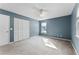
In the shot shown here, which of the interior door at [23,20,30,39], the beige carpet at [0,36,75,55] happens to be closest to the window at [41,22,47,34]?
the interior door at [23,20,30,39]

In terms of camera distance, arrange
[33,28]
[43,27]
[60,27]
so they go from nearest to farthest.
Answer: [60,27]
[33,28]
[43,27]

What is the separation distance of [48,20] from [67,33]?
265 centimetres

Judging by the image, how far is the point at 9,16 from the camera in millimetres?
4852

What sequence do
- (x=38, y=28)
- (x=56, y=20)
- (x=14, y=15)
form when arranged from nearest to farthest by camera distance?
1. (x=14, y=15)
2. (x=56, y=20)
3. (x=38, y=28)

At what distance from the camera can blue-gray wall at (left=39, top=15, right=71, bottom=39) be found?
247 inches

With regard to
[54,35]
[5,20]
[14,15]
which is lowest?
[54,35]

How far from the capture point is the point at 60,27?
690cm

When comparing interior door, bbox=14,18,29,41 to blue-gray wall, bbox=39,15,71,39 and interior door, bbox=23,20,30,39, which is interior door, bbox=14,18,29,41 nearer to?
interior door, bbox=23,20,30,39

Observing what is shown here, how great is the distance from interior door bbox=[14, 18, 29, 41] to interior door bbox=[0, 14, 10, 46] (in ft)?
2.17

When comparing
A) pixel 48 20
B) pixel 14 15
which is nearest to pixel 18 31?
pixel 14 15

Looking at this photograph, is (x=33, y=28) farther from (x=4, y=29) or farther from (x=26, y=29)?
(x=4, y=29)

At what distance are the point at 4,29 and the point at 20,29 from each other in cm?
155

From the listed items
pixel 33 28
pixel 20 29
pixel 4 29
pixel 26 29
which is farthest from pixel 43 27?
pixel 4 29

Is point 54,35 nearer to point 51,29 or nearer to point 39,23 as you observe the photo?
point 51,29
